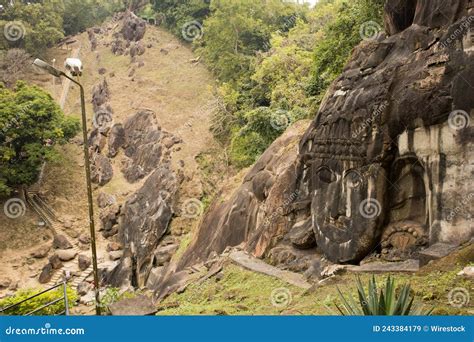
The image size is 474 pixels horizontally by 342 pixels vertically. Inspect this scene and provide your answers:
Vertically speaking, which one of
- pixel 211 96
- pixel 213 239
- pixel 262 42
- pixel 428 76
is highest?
pixel 262 42

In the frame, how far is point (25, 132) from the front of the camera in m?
26.9

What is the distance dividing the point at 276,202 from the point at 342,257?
3.70 meters

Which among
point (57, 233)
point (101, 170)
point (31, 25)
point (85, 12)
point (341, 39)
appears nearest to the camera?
point (341, 39)

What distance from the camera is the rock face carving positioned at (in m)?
9.01

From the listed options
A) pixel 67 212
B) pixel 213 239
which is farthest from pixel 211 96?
pixel 213 239

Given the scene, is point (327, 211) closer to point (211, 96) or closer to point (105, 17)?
point (211, 96)

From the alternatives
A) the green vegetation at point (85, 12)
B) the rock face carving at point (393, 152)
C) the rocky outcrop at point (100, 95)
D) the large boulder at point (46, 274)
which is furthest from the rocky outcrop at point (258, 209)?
the green vegetation at point (85, 12)

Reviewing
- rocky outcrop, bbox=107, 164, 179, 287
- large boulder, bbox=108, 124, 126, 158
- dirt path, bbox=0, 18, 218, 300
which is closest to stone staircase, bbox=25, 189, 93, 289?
dirt path, bbox=0, 18, 218, 300

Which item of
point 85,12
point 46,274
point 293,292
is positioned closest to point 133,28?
point 85,12

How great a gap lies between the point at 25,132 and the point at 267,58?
52.8ft

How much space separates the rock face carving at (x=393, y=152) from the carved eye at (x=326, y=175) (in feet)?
0.09

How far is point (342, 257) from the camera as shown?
10.8 meters

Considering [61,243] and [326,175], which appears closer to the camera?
[326,175]

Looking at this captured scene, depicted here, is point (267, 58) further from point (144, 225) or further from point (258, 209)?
point (258, 209)
